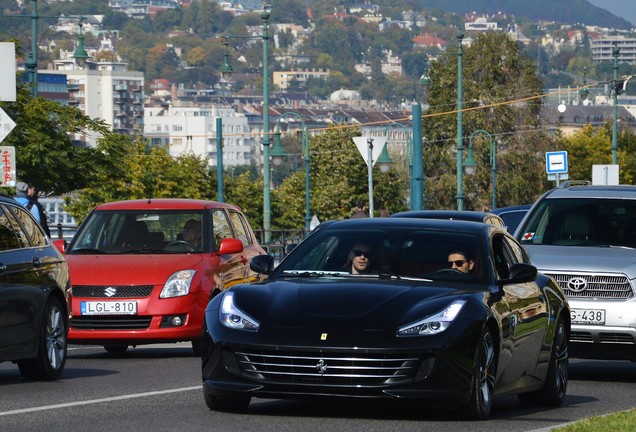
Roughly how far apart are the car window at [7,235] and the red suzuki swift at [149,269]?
2.44 m

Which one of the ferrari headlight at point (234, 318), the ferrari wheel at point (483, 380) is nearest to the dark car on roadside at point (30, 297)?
the ferrari headlight at point (234, 318)

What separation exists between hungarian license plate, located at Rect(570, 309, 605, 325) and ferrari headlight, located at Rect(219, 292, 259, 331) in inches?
200

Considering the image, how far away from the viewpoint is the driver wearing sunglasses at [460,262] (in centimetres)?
1162

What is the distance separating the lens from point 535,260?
15.6 metres

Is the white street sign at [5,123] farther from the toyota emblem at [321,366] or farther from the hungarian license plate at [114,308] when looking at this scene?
the toyota emblem at [321,366]

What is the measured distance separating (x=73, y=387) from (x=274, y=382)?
3.19 m

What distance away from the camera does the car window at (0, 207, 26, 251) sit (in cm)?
1355

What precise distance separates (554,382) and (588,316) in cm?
267

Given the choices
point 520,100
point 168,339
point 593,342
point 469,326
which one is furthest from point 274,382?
point 520,100

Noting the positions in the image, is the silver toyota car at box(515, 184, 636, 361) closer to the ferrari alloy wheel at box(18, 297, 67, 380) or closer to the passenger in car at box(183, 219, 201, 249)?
the passenger in car at box(183, 219, 201, 249)

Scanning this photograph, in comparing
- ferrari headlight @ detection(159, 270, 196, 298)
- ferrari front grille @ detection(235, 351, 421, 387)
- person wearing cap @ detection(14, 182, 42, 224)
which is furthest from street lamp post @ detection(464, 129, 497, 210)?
ferrari front grille @ detection(235, 351, 421, 387)

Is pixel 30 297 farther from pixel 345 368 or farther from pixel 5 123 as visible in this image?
pixel 5 123

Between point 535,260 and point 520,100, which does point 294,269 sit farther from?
point 520,100

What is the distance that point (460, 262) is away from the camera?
1166 centimetres
